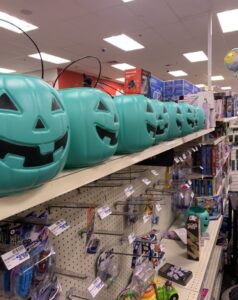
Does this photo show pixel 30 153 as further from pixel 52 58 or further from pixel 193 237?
pixel 52 58

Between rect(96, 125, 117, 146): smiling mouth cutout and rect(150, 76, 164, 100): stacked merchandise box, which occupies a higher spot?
rect(150, 76, 164, 100): stacked merchandise box

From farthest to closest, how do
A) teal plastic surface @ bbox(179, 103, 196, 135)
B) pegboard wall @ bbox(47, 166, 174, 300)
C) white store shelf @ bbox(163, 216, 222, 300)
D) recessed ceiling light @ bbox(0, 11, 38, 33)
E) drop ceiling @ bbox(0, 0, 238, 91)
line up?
recessed ceiling light @ bbox(0, 11, 38, 33) → drop ceiling @ bbox(0, 0, 238, 91) → white store shelf @ bbox(163, 216, 222, 300) → teal plastic surface @ bbox(179, 103, 196, 135) → pegboard wall @ bbox(47, 166, 174, 300)

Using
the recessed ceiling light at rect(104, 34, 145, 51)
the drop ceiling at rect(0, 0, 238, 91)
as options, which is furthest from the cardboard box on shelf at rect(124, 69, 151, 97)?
the recessed ceiling light at rect(104, 34, 145, 51)

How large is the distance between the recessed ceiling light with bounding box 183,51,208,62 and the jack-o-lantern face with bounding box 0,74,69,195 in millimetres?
7100

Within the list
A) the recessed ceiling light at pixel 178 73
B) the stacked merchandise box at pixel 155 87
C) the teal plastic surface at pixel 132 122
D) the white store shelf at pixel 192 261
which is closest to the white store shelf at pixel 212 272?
the white store shelf at pixel 192 261

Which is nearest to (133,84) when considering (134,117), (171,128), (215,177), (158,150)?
(171,128)

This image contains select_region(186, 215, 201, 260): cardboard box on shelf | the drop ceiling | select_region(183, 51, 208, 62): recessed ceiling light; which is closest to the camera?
select_region(186, 215, 201, 260): cardboard box on shelf

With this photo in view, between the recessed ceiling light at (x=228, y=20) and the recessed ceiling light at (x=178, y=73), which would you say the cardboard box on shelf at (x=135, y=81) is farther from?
the recessed ceiling light at (x=178, y=73)

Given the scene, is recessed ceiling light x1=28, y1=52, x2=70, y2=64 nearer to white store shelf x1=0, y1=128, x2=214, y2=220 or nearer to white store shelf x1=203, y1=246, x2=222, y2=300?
white store shelf x1=203, y1=246, x2=222, y2=300

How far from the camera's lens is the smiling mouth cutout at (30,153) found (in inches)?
14.9

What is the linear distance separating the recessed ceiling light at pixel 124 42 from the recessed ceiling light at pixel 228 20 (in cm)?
180

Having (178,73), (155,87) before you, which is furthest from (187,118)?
(178,73)

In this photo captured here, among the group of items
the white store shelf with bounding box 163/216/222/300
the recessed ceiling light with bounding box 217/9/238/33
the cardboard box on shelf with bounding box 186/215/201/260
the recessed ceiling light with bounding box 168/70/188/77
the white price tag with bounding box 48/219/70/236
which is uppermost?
the recessed ceiling light with bounding box 168/70/188/77

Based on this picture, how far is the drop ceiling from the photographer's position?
399 centimetres
